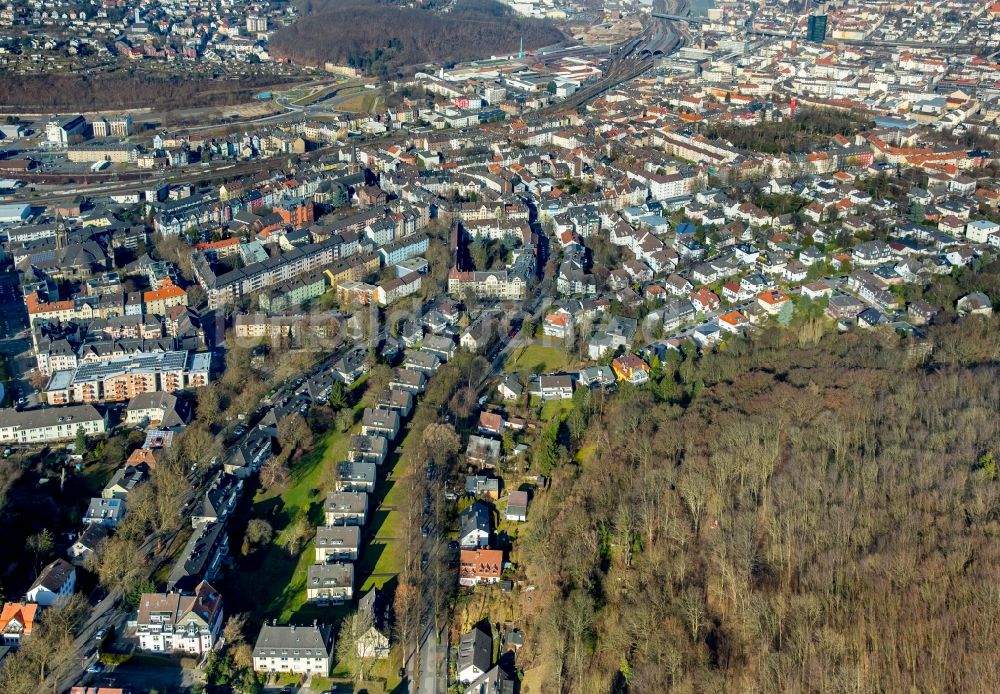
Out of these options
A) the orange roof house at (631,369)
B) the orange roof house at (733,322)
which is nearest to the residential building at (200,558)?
the orange roof house at (631,369)

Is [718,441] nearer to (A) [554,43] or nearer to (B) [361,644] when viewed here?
(B) [361,644]

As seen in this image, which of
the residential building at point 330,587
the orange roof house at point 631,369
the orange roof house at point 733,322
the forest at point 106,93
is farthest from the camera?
the forest at point 106,93

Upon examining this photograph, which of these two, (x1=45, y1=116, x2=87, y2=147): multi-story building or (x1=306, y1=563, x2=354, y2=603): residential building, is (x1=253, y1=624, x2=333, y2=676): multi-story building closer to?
(x1=306, y1=563, x2=354, y2=603): residential building

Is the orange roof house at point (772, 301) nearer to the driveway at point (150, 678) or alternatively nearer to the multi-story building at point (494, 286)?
the multi-story building at point (494, 286)

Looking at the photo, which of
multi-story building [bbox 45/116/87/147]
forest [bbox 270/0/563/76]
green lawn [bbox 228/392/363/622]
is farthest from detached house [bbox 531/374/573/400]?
forest [bbox 270/0/563/76]

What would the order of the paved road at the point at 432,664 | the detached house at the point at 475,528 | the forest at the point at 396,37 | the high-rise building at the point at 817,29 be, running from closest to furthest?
the paved road at the point at 432,664
the detached house at the point at 475,528
the forest at the point at 396,37
the high-rise building at the point at 817,29

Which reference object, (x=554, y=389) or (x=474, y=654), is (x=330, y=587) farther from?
(x=554, y=389)

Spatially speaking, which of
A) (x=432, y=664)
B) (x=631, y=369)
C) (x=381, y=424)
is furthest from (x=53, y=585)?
(x=631, y=369)
